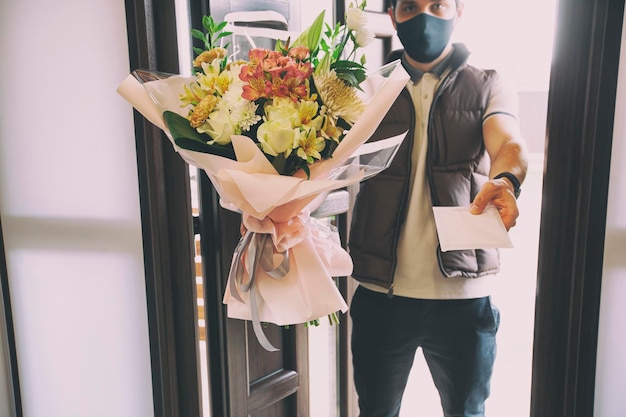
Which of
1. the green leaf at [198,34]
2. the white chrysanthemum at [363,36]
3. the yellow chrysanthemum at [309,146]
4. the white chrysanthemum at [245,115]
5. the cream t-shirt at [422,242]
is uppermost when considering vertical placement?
the green leaf at [198,34]

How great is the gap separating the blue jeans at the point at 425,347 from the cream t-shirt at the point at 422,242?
0.03 m

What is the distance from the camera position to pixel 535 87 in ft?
4.49

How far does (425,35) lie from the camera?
1.30 meters

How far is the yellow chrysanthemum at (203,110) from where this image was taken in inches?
38.5

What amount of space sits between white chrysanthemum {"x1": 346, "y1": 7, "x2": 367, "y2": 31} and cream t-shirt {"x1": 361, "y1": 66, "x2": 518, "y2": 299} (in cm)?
38

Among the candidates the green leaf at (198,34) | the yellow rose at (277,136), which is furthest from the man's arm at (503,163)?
the green leaf at (198,34)

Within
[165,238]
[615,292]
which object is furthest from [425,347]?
[165,238]

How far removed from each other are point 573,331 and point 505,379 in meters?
0.82

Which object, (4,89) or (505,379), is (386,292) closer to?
(505,379)

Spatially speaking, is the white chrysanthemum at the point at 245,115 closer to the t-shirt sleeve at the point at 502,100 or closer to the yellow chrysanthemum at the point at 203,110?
the yellow chrysanthemum at the point at 203,110

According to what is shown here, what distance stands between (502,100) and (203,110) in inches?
31.0

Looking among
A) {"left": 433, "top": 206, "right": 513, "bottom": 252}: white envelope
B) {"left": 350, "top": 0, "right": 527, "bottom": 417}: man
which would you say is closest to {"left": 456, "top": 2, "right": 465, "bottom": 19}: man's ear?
{"left": 350, "top": 0, "right": 527, "bottom": 417}: man

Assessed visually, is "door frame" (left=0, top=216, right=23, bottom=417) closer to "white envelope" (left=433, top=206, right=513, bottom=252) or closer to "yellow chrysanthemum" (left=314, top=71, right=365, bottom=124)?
"yellow chrysanthemum" (left=314, top=71, right=365, bottom=124)

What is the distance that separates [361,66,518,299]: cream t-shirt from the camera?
52.3 inches
